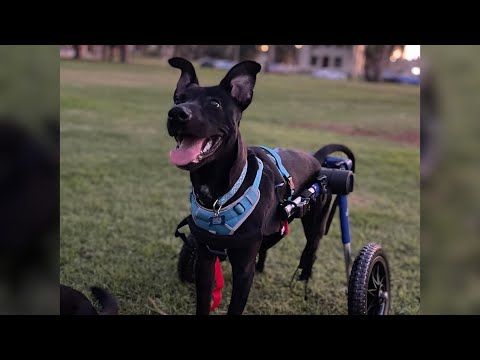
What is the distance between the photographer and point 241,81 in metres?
2.53

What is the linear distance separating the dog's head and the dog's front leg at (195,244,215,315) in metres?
0.70

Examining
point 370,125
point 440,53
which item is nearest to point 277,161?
point 440,53

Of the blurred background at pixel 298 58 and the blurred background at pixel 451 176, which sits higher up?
the blurred background at pixel 298 58

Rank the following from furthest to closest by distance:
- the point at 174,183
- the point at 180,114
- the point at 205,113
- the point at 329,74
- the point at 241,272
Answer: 1. the point at 329,74
2. the point at 174,183
3. the point at 241,272
4. the point at 205,113
5. the point at 180,114

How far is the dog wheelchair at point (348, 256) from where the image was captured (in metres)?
2.99

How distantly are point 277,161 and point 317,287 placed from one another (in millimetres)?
1667

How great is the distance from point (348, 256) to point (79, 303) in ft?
6.26

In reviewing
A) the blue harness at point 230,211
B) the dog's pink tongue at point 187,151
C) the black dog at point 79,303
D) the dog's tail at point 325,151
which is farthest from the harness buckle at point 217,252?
the dog's tail at point 325,151

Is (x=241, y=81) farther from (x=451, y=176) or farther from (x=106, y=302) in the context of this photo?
(x=106, y=302)

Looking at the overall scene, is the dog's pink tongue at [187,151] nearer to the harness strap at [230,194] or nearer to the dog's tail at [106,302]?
the harness strap at [230,194]

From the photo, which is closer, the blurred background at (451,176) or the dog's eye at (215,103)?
the blurred background at (451,176)

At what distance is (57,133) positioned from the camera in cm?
151

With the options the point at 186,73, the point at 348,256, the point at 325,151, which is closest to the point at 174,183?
the point at 325,151
